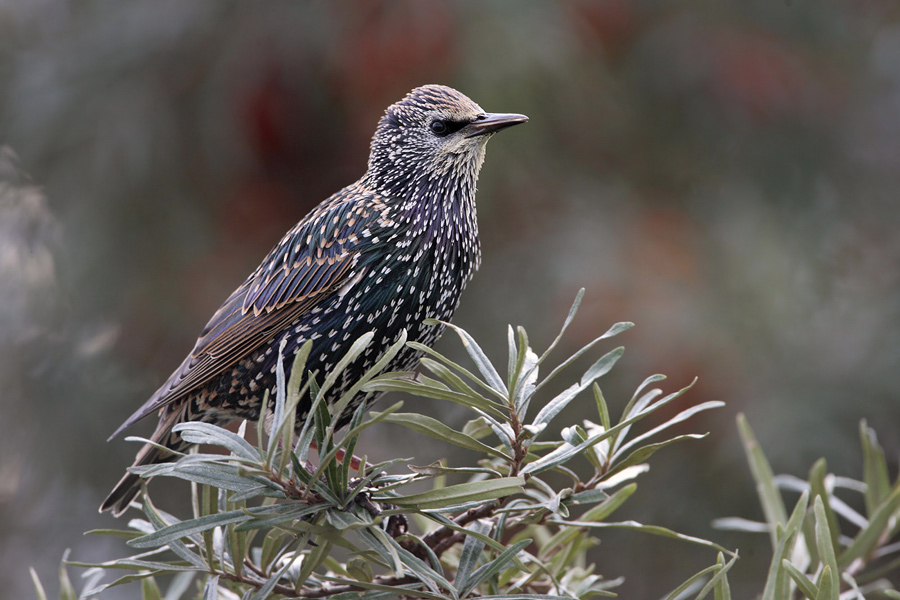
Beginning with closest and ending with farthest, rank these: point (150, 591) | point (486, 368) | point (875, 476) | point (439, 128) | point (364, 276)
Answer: point (486, 368), point (150, 591), point (875, 476), point (364, 276), point (439, 128)

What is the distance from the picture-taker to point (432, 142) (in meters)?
1.90

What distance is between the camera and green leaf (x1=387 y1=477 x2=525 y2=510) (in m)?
1.05

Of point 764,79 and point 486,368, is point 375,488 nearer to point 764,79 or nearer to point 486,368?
point 486,368

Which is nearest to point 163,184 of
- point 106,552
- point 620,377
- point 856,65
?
point 106,552

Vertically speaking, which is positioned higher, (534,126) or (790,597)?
(534,126)

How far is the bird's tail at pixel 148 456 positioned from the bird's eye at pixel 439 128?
0.81 m

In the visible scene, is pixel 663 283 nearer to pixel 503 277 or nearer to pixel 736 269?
pixel 736 269

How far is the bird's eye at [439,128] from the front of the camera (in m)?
1.89

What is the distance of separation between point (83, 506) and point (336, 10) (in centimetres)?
164

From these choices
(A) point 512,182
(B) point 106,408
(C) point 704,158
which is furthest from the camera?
(C) point 704,158

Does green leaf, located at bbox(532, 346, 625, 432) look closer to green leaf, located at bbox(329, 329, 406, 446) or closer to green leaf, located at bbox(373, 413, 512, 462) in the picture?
green leaf, located at bbox(373, 413, 512, 462)

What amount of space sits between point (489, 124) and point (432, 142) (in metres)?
0.17

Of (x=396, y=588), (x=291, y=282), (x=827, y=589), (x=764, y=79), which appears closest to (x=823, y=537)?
(x=827, y=589)

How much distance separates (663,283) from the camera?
9.01 ft
